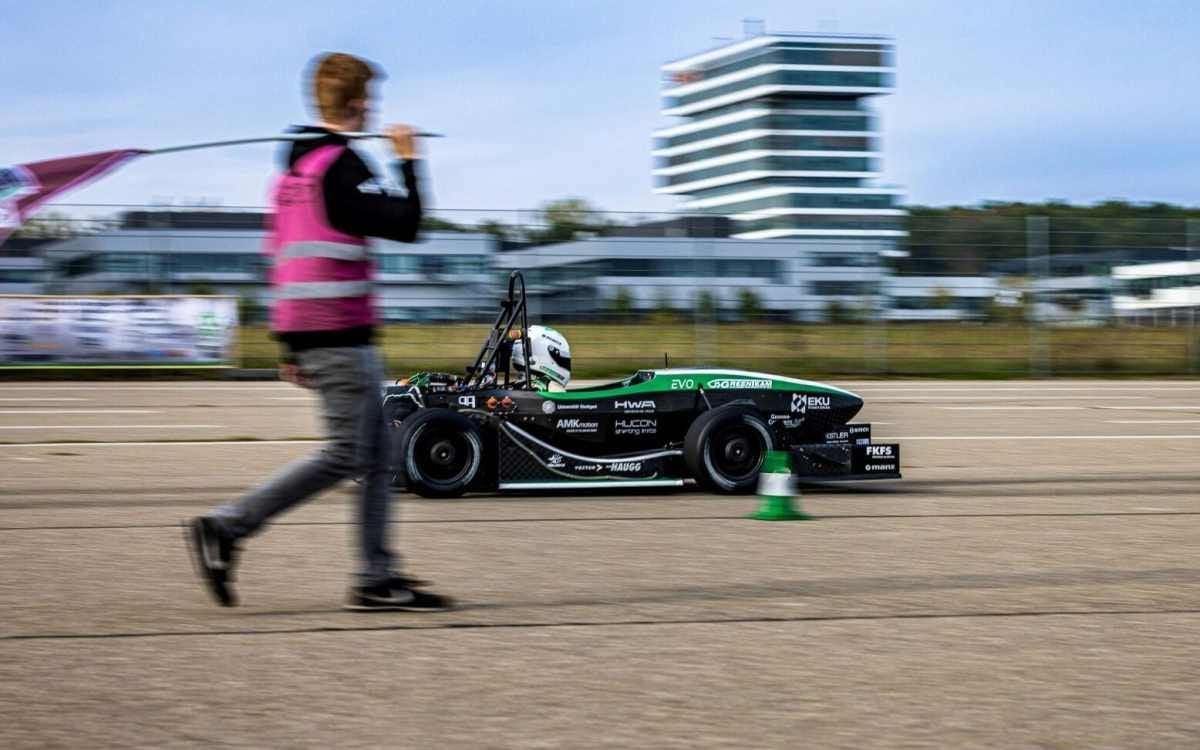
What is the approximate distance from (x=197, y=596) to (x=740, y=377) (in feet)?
15.2

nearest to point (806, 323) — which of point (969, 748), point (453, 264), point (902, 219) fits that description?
point (902, 219)

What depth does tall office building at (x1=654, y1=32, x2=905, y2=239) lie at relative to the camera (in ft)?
519

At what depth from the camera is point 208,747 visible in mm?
3355

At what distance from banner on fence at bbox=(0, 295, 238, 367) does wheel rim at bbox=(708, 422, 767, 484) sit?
1366cm

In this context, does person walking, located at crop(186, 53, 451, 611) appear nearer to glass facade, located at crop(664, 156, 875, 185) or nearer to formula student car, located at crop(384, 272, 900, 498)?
formula student car, located at crop(384, 272, 900, 498)

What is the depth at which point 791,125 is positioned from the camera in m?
163

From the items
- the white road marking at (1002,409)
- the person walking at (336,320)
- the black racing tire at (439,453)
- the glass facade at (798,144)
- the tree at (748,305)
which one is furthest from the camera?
the glass facade at (798,144)

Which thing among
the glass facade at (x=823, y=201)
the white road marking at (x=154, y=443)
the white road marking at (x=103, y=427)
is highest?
the glass facade at (x=823, y=201)

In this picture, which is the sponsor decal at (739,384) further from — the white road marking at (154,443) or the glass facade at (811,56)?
the glass facade at (811,56)

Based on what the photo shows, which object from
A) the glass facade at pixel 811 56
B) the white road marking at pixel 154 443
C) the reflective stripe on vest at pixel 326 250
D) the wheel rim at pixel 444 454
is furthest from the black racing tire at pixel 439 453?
the glass facade at pixel 811 56

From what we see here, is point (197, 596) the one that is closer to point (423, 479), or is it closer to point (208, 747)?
point (208, 747)

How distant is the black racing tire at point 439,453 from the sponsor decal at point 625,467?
79 cm

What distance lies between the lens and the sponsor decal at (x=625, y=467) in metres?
9.02

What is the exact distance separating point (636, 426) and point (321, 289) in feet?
14.7
